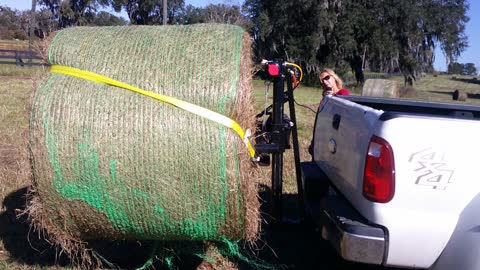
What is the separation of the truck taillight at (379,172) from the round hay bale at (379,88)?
16.4m

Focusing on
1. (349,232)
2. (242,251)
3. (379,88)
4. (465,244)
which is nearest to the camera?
(465,244)

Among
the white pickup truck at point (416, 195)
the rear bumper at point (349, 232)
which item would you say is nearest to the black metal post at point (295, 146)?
the rear bumper at point (349, 232)

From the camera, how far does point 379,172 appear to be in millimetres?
2572

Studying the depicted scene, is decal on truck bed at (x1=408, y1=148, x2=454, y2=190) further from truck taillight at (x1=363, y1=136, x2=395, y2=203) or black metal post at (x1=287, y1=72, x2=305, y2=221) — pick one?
black metal post at (x1=287, y1=72, x2=305, y2=221)

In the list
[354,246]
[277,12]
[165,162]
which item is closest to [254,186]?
[165,162]

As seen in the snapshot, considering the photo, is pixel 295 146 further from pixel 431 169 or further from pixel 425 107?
pixel 431 169

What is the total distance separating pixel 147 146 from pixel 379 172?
1.28 meters

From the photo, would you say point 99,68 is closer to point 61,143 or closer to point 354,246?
point 61,143

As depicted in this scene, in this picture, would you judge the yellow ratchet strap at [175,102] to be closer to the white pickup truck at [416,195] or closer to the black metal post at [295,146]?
the white pickup truck at [416,195]

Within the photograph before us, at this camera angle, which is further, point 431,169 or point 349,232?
point 349,232

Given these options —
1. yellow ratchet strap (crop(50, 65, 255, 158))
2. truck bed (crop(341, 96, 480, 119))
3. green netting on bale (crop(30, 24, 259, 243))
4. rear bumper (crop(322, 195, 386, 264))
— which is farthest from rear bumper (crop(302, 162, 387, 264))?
truck bed (crop(341, 96, 480, 119))

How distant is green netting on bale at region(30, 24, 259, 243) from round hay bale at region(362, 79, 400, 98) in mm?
16271

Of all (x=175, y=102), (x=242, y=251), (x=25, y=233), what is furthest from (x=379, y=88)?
(x=175, y=102)

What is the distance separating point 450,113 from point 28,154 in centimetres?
329
